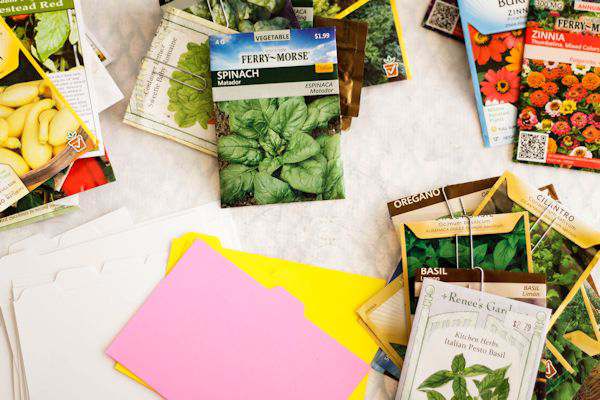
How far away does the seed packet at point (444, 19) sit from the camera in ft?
3.07

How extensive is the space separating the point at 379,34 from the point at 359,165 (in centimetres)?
22

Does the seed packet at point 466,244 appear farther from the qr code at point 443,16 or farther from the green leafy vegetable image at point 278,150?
the qr code at point 443,16

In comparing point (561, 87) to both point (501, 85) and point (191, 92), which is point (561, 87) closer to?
point (501, 85)

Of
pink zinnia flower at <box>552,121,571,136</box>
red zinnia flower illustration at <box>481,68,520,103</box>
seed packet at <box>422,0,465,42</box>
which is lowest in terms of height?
pink zinnia flower at <box>552,121,571,136</box>

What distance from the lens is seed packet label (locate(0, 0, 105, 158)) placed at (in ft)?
2.94

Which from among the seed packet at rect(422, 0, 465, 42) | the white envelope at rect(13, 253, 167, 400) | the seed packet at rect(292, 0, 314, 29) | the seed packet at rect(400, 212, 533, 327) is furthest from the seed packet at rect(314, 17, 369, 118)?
the white envelope at rect(13, 253, 167, 400)

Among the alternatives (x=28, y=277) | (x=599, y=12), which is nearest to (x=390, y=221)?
(x=599, y=12)

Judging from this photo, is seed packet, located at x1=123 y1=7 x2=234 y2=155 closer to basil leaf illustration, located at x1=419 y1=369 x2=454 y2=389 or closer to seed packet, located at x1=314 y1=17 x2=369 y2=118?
seed packet, located at x1=314 y1=17 x2=369 y2=118

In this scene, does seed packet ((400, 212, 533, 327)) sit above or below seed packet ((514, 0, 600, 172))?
below

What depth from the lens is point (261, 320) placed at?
883 millimetres

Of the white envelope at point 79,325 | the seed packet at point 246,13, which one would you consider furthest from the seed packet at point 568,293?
the white envelope at point 79,325

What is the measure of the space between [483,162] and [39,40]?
0.77 metres

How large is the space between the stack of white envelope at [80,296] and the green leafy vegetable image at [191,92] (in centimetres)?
15

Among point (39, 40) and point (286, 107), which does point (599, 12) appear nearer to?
point (286, 107)
